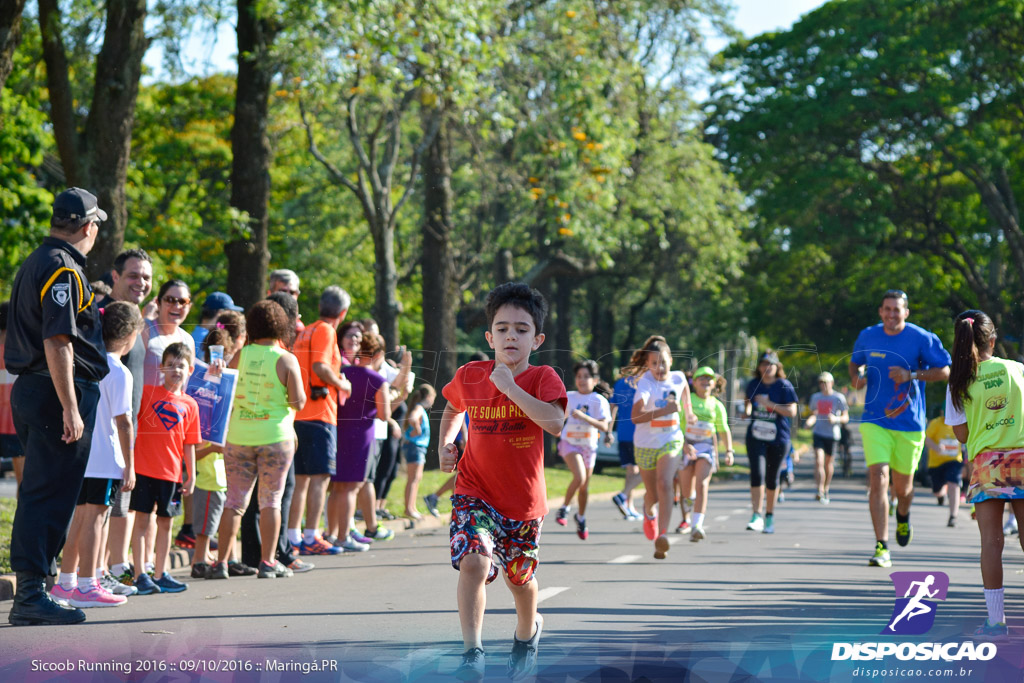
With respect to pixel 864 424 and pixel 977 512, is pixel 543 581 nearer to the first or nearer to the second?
pixel 864 424

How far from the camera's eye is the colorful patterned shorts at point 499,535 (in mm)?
5391

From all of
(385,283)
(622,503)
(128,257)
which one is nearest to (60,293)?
(128,257)

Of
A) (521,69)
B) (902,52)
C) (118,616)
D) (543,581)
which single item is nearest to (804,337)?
(902,52)

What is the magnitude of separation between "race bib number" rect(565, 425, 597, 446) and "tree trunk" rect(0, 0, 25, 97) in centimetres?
658

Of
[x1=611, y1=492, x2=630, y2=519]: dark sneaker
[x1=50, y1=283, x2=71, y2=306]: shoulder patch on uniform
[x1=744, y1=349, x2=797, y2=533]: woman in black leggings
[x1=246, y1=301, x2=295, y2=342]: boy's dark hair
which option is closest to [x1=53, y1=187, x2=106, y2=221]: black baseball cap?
[x1=50, y1=283, x2=71, y2=306]: shoulder patch on uniform

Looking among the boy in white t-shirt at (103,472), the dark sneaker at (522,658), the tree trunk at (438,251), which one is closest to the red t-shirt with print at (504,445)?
the dark sneaker at (522,658)

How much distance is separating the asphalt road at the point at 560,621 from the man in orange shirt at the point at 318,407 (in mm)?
667

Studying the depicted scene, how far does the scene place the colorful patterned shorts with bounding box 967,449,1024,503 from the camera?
697cm

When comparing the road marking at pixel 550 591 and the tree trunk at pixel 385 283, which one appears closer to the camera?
the road marking at pixel 550 591

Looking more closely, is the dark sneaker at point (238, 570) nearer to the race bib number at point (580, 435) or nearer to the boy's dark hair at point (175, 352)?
the boy's dark hair at point (175, 352)

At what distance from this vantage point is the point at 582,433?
13758 millimetres

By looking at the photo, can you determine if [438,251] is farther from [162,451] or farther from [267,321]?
[162,451]

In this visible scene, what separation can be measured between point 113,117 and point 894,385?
27.4 ft

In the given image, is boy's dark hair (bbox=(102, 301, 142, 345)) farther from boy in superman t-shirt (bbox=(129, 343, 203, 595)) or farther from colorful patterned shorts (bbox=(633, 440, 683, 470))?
colorful patterned shorts (bbox=(633, 440, 683, 470))
